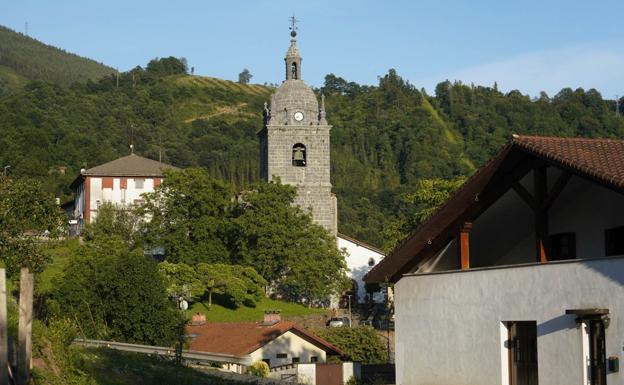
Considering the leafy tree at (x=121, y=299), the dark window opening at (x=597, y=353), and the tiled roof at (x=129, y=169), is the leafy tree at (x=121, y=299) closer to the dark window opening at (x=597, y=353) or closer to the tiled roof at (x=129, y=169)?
the dark window opening at (x=597, y=353)

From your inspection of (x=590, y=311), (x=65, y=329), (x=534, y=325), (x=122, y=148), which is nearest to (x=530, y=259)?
(x=534, y=325)

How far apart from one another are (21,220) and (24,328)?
19052mm

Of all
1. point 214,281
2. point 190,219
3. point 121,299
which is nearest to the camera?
point 121,299

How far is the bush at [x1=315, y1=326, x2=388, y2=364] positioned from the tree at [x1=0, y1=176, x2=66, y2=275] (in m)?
23.0

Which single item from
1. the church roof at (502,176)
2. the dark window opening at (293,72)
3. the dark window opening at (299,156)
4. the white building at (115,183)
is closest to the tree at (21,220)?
the church roof at (502,176)

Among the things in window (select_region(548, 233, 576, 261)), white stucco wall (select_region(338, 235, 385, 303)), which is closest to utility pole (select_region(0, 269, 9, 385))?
window (select_region(548, 233, 576, 261))

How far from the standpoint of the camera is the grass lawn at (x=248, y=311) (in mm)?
68688

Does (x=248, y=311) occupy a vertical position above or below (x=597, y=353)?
below

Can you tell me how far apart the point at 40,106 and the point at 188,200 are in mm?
104325

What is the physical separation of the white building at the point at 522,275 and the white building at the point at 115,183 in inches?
2933

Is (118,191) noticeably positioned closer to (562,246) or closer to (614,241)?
(562,246)

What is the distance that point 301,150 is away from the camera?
84562mm

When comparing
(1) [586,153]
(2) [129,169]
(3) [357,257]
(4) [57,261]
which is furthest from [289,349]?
Answer: (2) [129,169]

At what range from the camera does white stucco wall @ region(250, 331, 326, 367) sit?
51938mm
